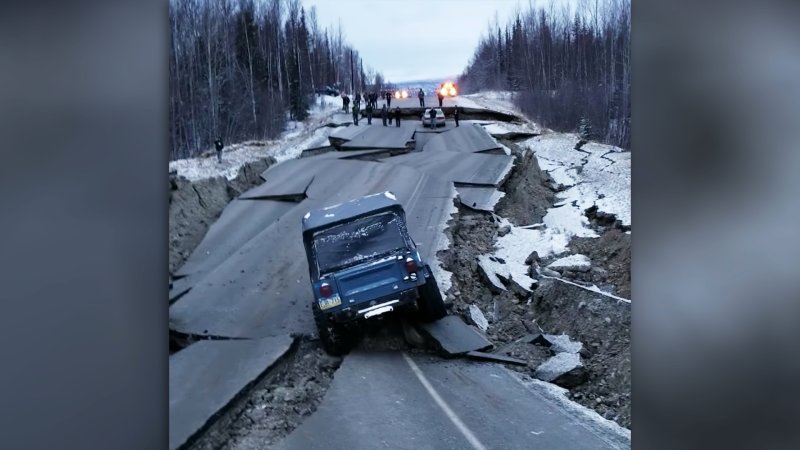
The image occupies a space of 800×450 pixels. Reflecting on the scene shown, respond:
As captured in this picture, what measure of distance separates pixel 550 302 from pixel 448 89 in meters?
1.39

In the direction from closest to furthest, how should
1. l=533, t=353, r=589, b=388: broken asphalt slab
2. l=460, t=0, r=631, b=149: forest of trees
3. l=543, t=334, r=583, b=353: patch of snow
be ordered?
l=533, t=353, r=589, b=388: broken asphalt slab
l=543, t=334, r=583, b=353: patch of snow
l=460, t=0, r=631, b=149: forest of trees

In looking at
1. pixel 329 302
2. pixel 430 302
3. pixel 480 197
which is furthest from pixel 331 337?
pixel 480 197

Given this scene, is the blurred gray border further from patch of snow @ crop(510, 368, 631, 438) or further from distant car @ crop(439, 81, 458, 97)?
distant car @ crop(439, 81, 458, 97)

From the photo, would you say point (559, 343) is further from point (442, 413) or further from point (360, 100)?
point (360, 100)

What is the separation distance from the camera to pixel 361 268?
341 centimetres

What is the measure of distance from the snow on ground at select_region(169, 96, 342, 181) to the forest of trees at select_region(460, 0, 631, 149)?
84 cm

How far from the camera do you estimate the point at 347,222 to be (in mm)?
3463

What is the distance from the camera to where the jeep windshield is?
11.2ft

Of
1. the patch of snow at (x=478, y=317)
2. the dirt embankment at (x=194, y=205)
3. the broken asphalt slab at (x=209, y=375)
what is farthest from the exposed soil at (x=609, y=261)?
the dirt embankment at (x=194, y=205)

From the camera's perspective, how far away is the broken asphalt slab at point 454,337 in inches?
127

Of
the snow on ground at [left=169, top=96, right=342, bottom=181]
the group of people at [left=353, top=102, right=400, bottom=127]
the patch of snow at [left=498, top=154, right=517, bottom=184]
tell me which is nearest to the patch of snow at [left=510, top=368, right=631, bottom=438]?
the patch of snow at [left=498, top=154, right=517, bottom=184]
